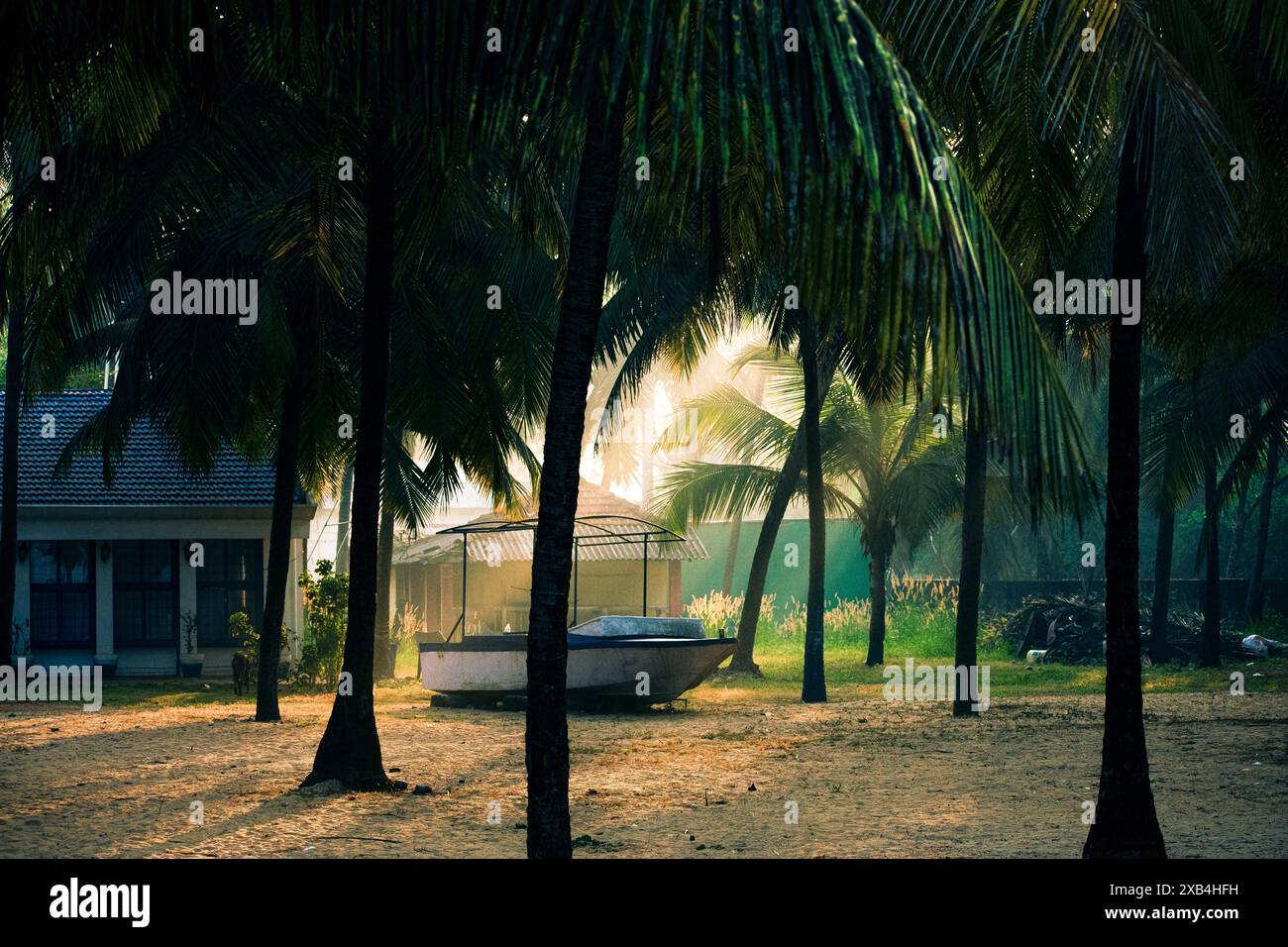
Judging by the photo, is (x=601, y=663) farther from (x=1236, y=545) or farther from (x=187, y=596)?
(x=1236, y=545)

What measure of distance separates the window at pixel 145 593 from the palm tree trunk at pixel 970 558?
14.0 metres

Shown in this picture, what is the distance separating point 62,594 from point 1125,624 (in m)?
20.4

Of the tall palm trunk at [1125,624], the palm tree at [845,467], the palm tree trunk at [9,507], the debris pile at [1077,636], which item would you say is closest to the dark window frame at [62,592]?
the palm tree trunk at [9,507]

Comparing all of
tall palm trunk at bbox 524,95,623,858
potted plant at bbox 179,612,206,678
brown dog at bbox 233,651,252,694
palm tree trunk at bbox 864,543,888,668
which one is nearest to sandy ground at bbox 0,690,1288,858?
tall palm trunk at bbox 524,95,623,858

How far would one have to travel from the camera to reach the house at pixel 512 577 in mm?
31891

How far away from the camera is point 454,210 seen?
1287cm

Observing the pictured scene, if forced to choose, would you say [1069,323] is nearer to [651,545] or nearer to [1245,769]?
[1245,769]

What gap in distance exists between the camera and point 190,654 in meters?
23.7

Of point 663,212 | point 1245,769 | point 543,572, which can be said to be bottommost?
point 1245,769

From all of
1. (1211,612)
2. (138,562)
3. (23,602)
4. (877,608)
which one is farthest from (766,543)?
(23,602)

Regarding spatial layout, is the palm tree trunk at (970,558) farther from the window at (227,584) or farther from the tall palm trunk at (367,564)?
the window at (227,584)

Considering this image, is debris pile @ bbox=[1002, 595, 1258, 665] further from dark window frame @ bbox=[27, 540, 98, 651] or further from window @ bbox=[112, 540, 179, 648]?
dark window frame @ bbox=[27, 540, 98, 651]

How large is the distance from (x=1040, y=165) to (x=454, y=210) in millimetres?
6378
